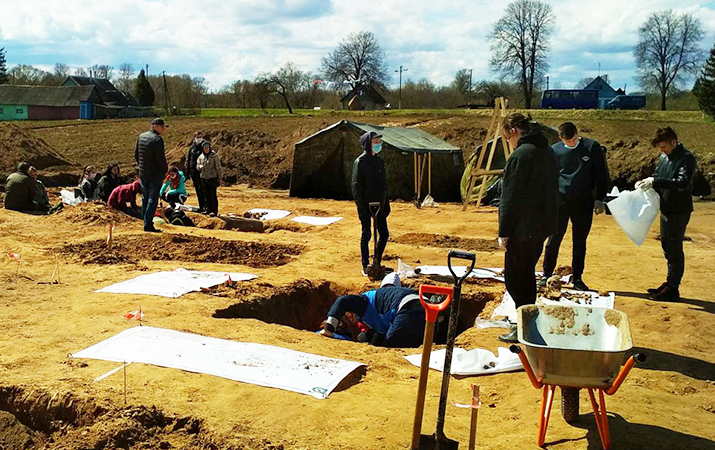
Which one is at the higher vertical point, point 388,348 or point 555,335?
point 555,335

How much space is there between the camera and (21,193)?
559 inches

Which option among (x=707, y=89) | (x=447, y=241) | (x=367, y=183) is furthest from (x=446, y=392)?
(x=707, y=89)

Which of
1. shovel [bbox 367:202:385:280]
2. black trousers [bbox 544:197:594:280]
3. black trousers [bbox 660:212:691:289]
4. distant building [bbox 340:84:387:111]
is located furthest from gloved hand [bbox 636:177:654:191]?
distant building [bbox 340:84:387:111]

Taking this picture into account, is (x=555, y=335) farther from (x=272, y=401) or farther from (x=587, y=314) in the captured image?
(x=272, y=401)

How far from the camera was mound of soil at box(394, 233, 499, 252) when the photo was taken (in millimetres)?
11352

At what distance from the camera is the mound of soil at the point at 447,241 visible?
11.4 metres

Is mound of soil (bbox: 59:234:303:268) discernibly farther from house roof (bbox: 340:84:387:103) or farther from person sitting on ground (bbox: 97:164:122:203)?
house roof (bbox: 340:84:387:103)

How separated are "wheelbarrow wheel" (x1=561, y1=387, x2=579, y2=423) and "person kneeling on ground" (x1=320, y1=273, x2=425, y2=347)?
2.36m

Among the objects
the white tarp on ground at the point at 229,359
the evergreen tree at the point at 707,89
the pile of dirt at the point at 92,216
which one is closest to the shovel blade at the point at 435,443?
the white tarp on ground at the point at 229,359

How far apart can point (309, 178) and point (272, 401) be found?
1574 centimetres

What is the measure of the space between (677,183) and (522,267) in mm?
2453

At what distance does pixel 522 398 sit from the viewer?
470 centimetres

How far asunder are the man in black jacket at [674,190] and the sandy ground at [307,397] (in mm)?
596

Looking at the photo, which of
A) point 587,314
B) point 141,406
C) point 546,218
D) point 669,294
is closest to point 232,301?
point 141,406
